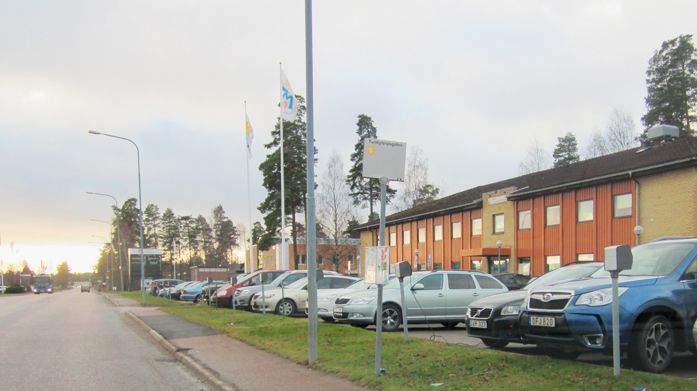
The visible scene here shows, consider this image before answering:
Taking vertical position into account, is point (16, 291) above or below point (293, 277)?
below

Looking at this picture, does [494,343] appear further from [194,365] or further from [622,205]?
[622,205]

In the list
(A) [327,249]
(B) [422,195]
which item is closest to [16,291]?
(A) [327,249]

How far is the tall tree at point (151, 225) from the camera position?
123750 millimetres

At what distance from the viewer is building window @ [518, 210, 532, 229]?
3609 centimetres

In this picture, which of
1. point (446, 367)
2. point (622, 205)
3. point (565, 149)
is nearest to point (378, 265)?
point (446, 367)

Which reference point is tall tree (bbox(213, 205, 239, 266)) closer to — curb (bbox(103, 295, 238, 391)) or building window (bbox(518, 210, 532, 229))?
building window (bbox(518, 210, 532, 229))

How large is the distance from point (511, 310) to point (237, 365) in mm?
4671

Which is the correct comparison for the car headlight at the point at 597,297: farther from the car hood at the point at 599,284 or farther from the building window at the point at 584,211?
the building window at the point at 584,211

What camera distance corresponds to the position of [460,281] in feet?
49.7

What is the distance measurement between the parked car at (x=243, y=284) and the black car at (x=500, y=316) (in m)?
13.9

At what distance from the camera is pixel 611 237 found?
29.6 meters

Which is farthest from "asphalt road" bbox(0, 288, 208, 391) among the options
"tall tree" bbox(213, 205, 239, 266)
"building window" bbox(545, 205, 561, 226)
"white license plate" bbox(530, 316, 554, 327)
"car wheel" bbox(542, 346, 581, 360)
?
"tall tree" bbox(213, 205, 239, 266)

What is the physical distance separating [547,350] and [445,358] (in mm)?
2173

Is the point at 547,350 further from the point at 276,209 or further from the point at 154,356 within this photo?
the point at 276,209
